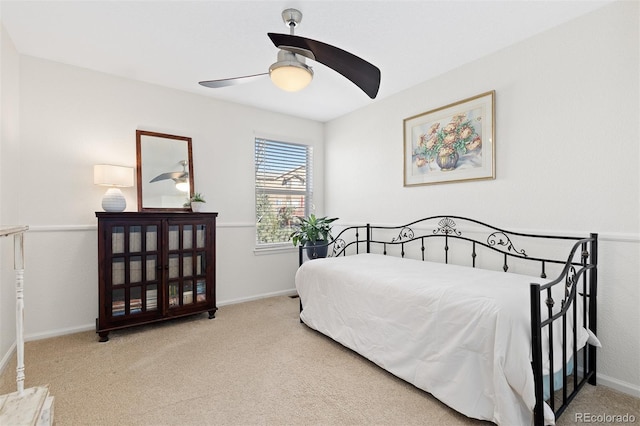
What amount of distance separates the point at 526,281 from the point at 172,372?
8.01 ft

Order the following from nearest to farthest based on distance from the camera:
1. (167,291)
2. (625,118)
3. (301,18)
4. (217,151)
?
(625,118) < (301,18) < (167,291) < (217,151)

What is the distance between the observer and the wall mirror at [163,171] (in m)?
3.19

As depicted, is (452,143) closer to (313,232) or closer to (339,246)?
(313,232)

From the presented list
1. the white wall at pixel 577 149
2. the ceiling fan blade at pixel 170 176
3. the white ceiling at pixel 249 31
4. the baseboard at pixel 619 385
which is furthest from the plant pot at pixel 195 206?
the baseboard at pixel 619 385

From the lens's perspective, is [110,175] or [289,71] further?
[110,175]

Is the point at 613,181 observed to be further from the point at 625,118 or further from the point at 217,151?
the point at 217,151

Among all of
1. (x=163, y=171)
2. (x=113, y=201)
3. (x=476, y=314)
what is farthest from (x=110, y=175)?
(x=476, y=314)

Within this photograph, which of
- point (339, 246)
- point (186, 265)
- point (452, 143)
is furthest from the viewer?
point (339, 246)

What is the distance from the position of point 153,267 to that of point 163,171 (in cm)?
103

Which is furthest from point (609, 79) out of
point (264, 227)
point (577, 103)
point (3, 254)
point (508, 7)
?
point (3, 254)

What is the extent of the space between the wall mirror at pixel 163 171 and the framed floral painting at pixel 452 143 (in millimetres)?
2402

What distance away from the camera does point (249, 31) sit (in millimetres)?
2305

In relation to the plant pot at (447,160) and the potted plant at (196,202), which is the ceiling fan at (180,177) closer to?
the potted plant at (196,202)

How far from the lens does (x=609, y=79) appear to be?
6.58 feet
